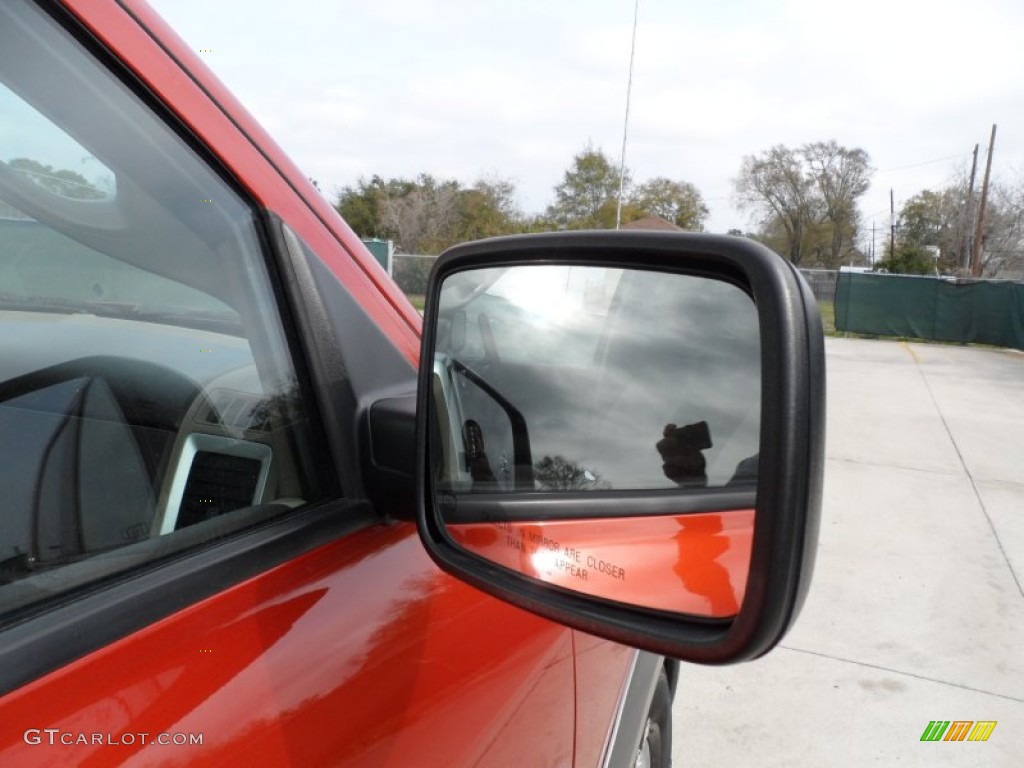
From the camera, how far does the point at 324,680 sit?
3.17ft

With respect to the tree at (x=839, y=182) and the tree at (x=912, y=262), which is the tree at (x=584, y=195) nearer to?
the tree at (x=839, y=182)

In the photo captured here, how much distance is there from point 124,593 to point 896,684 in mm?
3888

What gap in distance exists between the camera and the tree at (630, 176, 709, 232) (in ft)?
43.5

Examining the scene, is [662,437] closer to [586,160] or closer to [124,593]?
[124,593]

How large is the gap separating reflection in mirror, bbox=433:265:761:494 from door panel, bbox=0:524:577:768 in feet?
0.63

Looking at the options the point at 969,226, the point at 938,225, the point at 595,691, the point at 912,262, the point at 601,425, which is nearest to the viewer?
the point at 601,425

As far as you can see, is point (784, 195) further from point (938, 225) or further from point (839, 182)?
point (938, 225)

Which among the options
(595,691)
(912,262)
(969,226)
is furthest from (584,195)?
(912,262)

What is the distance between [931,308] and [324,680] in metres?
25.5

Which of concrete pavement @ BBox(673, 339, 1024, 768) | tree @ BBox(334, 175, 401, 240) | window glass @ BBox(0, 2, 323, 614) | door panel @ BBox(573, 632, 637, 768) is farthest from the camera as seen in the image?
tree @ BBox(334, 175, 401, 240)

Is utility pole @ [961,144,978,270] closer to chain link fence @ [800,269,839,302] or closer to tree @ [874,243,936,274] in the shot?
tree @ [874,243,936,274]

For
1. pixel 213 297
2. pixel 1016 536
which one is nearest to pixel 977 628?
pixel 1016 536

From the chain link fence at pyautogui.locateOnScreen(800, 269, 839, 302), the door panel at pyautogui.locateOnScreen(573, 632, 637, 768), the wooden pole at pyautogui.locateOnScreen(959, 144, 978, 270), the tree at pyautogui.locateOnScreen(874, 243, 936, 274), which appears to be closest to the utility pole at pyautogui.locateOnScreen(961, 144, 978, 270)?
the wooden pole at pyautogui.locateOnScreen(959, 144, 978, 270)

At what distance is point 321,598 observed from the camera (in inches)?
40.6
